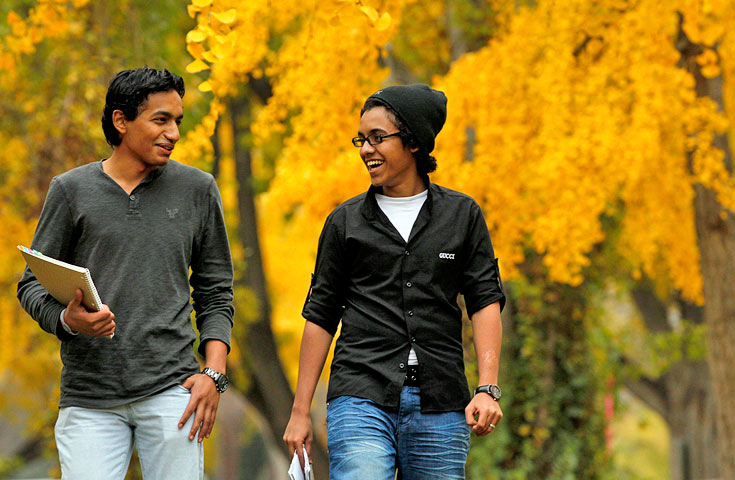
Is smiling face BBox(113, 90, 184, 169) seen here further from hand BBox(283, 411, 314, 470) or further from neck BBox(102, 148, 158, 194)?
hand BBox(283, 411, 314, 470)

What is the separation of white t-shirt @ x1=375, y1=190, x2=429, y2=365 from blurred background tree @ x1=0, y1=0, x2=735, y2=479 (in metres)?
1.14

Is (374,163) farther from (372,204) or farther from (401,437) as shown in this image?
(401,437)

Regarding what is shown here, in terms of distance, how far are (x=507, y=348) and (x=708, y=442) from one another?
201 inches

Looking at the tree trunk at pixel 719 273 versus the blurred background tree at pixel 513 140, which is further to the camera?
the tree trunk at pixel 719 273

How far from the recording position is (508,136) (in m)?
8.61

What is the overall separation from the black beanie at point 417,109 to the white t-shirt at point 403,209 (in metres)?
0.19

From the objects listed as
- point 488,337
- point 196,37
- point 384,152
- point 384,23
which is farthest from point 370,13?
A: point 488,337

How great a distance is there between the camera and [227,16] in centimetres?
471

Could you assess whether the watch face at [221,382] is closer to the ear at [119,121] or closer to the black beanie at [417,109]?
the ear at [119,121]

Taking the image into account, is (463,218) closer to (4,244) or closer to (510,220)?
(510,220)

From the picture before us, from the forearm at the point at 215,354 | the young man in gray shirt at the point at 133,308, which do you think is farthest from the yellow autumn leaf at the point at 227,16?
the forearm at the point at 215,354

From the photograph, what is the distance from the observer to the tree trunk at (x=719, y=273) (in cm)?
844

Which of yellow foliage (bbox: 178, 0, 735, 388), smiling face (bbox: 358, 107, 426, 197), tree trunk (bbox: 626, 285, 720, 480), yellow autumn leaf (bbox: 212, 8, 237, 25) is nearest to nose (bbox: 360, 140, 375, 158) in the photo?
smiling face (bbox: 358, 107, 426, 197)

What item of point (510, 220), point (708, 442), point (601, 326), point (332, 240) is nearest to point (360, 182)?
point (510, 220)
